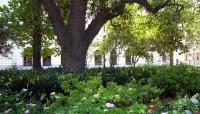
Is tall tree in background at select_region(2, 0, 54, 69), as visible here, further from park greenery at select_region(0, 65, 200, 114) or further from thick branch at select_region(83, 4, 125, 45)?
park greenery at select_region(0, 65, 200, 114)

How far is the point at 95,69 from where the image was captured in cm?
1906

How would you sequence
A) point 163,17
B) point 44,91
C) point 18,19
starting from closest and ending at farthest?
point 44,91
point 163,17
point 18,19

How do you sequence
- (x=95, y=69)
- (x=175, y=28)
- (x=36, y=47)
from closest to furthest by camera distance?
(x=95, y=69)
(x=175, y=28)
(x=36, y=47)

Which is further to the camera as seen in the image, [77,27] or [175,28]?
[175,28]

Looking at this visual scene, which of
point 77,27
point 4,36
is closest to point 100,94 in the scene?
point 77,27

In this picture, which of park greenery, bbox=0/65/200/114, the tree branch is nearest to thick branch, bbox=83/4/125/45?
the tree branch

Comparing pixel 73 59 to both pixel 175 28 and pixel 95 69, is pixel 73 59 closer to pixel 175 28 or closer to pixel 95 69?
pixel 95 69

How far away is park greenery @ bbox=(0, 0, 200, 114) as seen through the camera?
8984 mm

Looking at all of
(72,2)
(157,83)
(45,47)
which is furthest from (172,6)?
(45,47)

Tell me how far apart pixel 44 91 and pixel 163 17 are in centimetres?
1103

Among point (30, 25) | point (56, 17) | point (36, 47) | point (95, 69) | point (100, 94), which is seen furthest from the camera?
point (36, 47)

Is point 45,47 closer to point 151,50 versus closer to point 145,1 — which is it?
point 151,50

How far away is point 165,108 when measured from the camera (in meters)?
8.59

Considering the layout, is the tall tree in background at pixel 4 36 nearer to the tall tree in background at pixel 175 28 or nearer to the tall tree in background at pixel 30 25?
the tall tree in background at pixel 30 25
